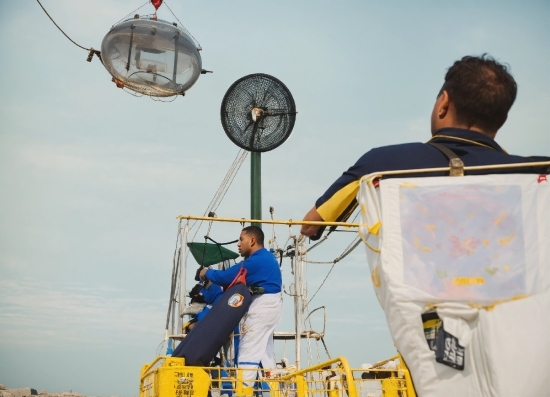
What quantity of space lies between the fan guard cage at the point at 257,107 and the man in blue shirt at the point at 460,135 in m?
7.57

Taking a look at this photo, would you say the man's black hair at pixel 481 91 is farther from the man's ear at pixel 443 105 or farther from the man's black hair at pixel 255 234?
the man's black hair at pixel 255 234

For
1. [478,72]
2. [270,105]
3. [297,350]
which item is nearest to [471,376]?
[478,72]

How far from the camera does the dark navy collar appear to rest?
241cm

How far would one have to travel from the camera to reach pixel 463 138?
2.41 metres

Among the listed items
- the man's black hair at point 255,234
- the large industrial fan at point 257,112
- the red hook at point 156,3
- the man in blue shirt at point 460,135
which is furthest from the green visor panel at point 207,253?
the man in blue shirt at point 460,135

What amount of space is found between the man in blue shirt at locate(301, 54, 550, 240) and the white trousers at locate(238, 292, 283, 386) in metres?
2.80

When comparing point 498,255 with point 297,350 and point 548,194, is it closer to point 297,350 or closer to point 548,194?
point 548,194

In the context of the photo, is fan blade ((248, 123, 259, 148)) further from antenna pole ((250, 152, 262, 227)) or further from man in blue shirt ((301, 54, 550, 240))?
man in blue shirt ((301, 54, 550, 240))

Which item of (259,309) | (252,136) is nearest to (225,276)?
(259,309)

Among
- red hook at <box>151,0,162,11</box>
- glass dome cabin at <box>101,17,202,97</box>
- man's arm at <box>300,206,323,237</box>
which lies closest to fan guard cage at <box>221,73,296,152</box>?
glass dome cabin at <box>101,17,202,97</box>

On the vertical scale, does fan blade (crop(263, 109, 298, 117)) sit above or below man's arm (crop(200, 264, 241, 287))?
above

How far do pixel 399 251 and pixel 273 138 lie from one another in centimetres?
816

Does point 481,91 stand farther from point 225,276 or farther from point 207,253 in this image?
point 207,253

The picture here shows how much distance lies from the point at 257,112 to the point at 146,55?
182 centimetres
